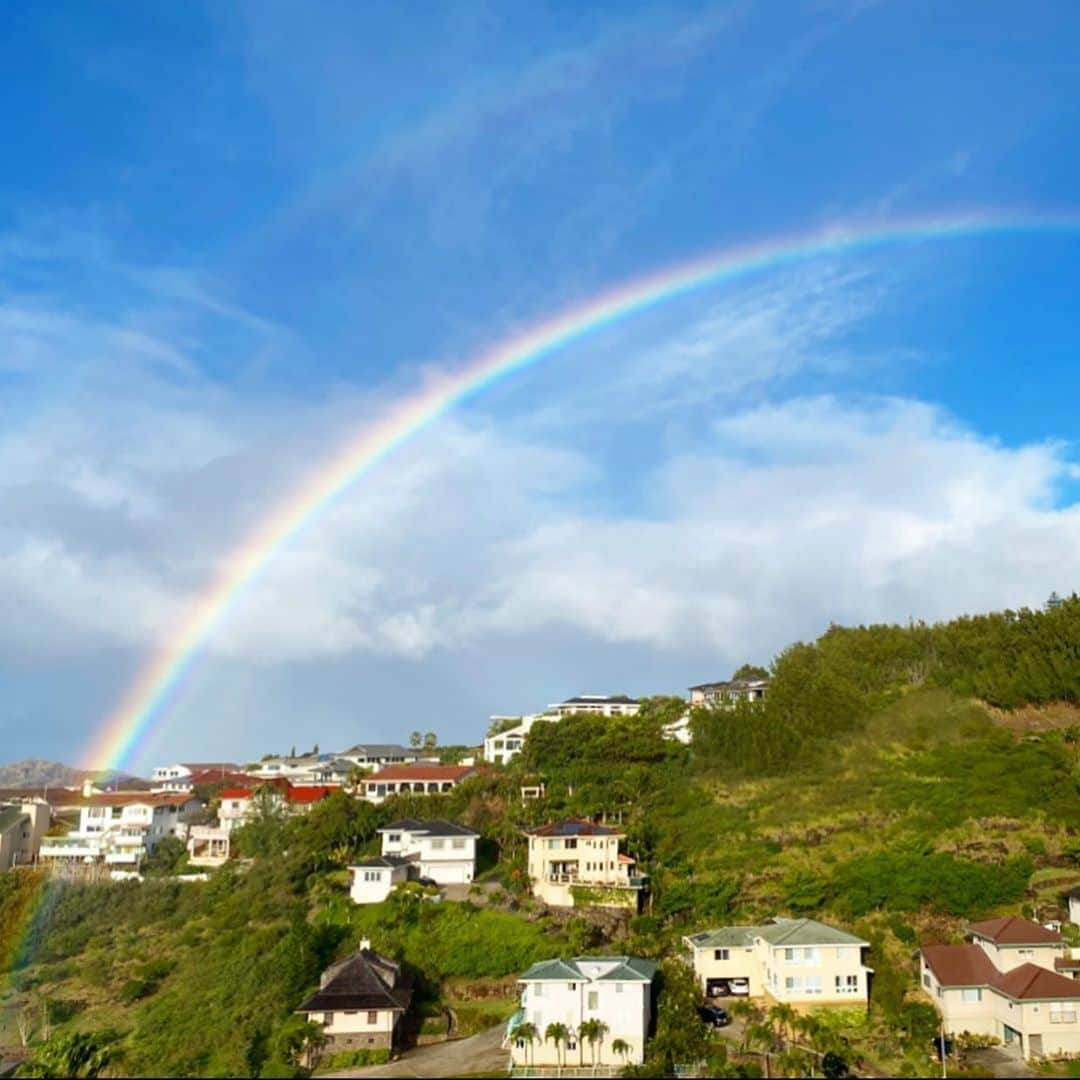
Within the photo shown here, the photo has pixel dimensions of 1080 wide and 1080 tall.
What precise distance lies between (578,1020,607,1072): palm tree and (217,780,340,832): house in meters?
30.9

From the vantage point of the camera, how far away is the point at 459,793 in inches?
2034

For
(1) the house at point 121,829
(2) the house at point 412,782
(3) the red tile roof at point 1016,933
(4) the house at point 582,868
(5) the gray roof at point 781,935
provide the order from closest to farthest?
(3) the red tile roof at point 1016,933 < (5) the gray roof at point 781,935 < (4) the house at point 582,868 < (1) the house at point 121,829 < (2) the house at point 412,782

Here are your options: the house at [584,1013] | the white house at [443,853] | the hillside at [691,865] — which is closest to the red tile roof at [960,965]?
the hillside at [691,865]

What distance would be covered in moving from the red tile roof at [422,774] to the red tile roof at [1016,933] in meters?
34.5

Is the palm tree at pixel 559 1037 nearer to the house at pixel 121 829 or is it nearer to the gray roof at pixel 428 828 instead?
the gray roof at pixel 428 828

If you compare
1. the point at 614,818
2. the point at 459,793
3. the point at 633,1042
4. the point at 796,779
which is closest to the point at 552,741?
the point at 459,793

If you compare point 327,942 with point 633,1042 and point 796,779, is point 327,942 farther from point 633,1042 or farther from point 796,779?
point 796,779

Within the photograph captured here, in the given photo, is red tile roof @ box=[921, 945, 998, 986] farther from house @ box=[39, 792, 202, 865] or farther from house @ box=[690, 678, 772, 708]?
house @ box=[39, 792, 202, 865]

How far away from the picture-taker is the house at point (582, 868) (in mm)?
36656

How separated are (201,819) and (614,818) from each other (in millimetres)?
29888

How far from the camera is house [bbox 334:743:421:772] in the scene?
264 feet

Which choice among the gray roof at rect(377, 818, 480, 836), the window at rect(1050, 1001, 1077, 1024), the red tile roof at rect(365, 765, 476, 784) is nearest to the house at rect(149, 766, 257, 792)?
the red tile roof at rect(365, 765, 476, 784)


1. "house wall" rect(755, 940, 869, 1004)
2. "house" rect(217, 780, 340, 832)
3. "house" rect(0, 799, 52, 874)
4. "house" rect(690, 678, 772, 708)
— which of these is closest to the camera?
"house wall" rect(755, 940, 869, 1004)

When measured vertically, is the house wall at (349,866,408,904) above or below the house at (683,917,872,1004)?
above
